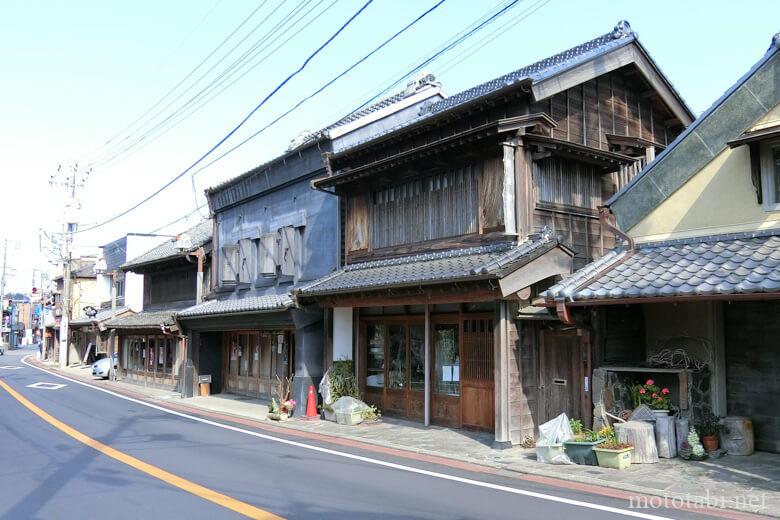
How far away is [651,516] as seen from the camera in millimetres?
7008

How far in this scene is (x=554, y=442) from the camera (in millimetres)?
10320

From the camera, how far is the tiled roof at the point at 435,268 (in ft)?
37.8

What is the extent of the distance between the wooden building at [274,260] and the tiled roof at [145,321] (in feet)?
8.26

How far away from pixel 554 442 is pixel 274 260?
1288 cm

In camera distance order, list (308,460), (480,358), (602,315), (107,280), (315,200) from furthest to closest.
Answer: (107,280) → (315,200) → (480,358) → (602,315) → (308,460)

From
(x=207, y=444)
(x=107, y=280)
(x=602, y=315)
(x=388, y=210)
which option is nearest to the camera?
(x=602, y=315)

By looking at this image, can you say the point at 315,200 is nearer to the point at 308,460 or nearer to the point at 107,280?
the point at 308,460

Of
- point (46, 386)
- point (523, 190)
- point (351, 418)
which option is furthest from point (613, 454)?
point (46, 386)

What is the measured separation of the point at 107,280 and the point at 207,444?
3603 centimetres

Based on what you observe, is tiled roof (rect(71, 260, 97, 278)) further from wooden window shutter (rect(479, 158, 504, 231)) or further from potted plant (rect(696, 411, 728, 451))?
potted plant (rect(696, 411, 728, 451))

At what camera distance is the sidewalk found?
7.79m

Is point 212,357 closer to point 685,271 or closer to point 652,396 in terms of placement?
point 652,396

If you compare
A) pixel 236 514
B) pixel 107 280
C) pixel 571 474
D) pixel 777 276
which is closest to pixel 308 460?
pixel 236 514

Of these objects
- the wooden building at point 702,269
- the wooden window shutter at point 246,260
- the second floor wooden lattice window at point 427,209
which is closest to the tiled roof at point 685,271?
the wooden building at point 702,269
